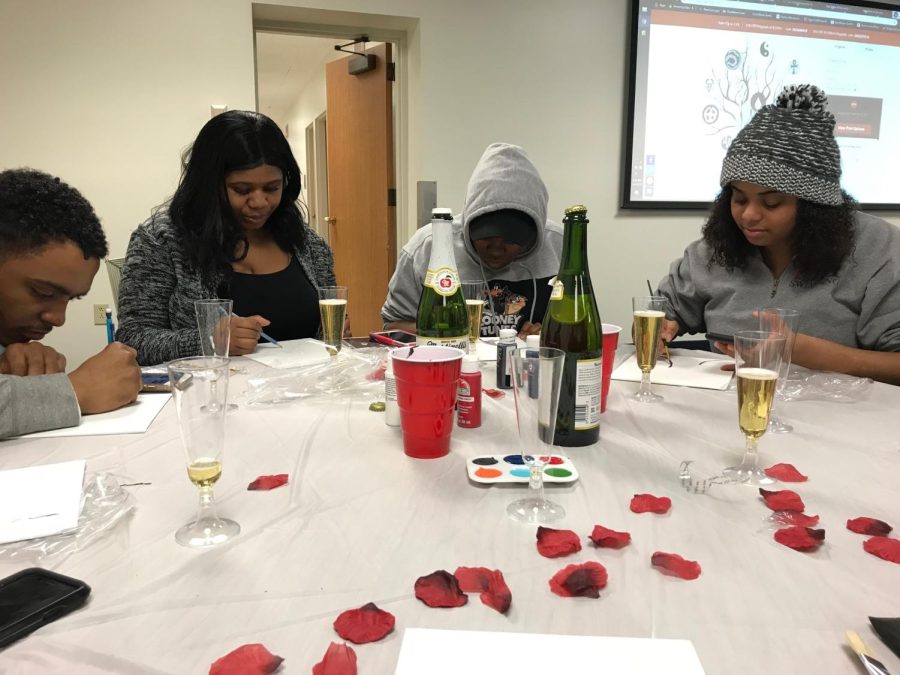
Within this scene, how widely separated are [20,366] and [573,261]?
1029 mm

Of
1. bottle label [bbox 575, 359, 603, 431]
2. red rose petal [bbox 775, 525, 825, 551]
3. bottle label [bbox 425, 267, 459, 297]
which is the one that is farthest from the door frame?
red rose petal [bbox 775, 525, 825, 551]

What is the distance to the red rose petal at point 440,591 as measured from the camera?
0.56m

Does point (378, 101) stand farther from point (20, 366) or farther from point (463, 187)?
point (20, 366)

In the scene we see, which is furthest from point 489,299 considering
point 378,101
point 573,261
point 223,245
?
point 378,101

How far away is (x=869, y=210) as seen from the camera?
12.6 ft

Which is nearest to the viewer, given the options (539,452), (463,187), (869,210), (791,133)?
(539,452)

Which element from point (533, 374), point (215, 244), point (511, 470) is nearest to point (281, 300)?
point (215, 244)

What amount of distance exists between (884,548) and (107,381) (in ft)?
3.83

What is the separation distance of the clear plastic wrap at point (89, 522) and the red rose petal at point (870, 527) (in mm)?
842

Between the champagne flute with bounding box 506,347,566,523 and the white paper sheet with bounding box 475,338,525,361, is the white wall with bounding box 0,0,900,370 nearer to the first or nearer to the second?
the white paper sheet with bounding box 475,338,525,361

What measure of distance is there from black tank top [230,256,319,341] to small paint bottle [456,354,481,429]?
1103 mm

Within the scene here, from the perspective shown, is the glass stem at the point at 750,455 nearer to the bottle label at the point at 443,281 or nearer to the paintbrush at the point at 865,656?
the paintbrush at the point at 865,656

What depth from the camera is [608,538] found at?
652 mm

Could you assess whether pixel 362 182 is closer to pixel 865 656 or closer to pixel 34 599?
pixel 34 599
